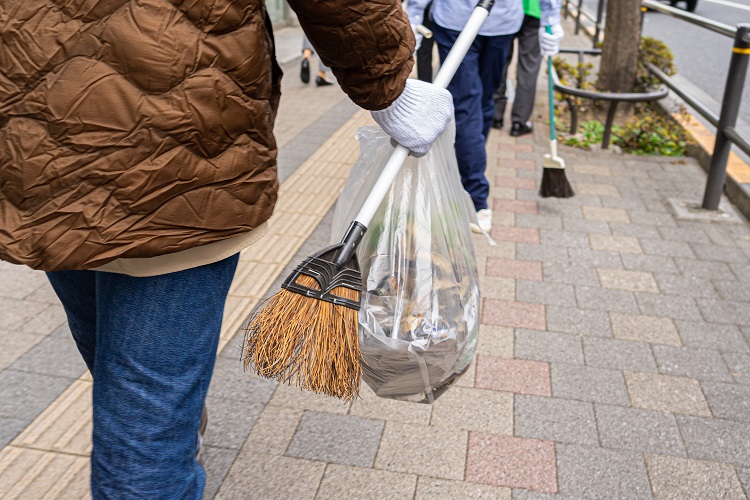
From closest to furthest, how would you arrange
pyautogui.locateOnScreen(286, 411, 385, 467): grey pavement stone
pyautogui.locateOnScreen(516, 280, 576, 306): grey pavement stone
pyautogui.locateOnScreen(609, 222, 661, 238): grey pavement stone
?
pyautogui.locateOnScreen(286, 411, 385, 467): grey pavement stone
pyautogui.locateOnScreen(516, 280, 576, 306): grey pavement stone
pyautogui.locateOnScreen(609, 222, 661, 238): grey pavement stone

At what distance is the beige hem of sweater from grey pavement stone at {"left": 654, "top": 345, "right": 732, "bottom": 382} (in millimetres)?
1988

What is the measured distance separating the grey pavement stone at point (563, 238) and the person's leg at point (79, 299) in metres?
2.77

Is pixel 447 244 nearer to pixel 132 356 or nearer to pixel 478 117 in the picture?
pixel 132 356

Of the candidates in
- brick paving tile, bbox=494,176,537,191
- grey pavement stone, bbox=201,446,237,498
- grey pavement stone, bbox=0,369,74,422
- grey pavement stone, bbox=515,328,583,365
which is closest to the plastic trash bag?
grey pavement stone, bbox=201,446,237,498

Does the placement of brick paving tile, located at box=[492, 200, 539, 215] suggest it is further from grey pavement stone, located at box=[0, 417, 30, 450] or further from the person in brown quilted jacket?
the person in brown quilted jacket

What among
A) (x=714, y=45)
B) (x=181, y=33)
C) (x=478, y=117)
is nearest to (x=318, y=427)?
(x=181, y=33)

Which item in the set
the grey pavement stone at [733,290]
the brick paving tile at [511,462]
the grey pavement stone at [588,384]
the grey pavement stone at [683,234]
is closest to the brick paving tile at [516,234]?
the grey pavement stone at [683,234]

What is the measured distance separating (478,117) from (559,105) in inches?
133

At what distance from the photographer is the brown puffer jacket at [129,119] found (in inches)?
44.8

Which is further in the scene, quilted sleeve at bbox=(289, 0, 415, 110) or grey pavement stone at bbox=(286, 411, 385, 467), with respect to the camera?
grey pavement stone at bbox=(286, 411, 385, 467)

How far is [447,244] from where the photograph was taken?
2.14 metres

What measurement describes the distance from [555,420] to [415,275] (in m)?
0.84

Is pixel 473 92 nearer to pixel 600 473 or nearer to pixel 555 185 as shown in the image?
pixel 555 185

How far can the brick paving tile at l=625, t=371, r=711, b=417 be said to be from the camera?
8.46 ft
